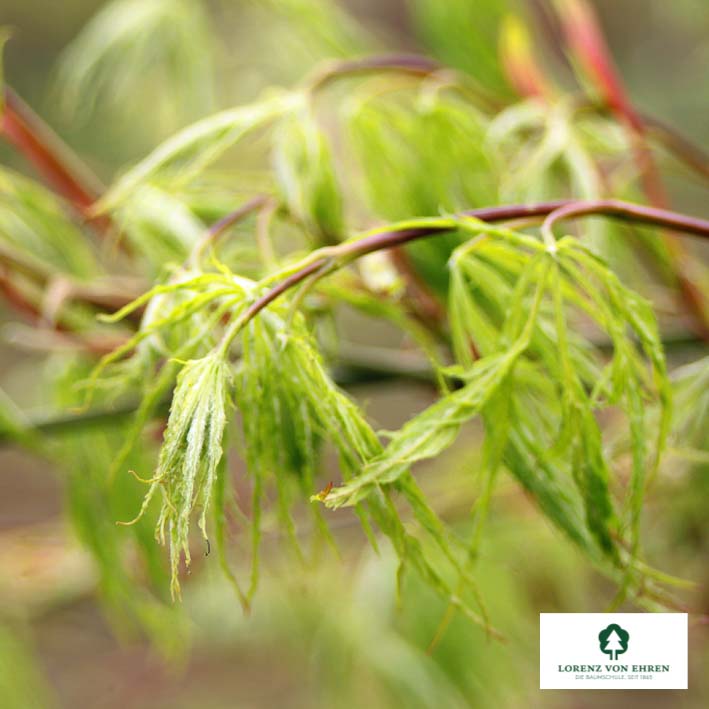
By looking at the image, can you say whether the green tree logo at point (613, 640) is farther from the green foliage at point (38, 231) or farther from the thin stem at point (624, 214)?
the green foliage at point (38, 231)

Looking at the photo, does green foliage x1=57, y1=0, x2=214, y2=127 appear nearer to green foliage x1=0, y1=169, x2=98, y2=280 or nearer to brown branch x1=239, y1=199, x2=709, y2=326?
green foliage x1=0, y1=169, x2=98, y2=280

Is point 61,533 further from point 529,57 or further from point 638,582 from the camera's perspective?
point 638,582

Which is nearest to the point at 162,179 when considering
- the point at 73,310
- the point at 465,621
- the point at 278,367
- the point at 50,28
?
the point at 73,310

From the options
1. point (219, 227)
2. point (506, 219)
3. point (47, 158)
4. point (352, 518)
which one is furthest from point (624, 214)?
point (352, 518)

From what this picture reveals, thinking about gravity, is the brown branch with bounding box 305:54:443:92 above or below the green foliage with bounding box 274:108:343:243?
above

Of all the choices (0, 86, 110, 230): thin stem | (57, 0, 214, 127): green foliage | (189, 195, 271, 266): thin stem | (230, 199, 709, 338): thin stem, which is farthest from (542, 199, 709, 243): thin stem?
(57, 0, 214, 127): green foliage

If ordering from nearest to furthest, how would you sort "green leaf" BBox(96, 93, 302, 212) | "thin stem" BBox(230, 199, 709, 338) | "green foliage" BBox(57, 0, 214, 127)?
"thin stem" BBox(230, 199, 709, 338) → "green leaf" BBox(96, 93, 302, 212) → "green foliage" BBox(57, 0, 214, 127)

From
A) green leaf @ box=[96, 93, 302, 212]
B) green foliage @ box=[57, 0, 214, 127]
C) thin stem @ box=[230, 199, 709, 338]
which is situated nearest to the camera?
thin stem @ box=[230, 199, 709, 338]

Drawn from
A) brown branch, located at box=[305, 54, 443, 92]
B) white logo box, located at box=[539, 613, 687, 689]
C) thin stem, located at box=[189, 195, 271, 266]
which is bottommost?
white logo box, located at box=[539, 613, 687, 689]

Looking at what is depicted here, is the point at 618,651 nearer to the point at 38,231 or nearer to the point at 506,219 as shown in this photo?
the point at 506,219
